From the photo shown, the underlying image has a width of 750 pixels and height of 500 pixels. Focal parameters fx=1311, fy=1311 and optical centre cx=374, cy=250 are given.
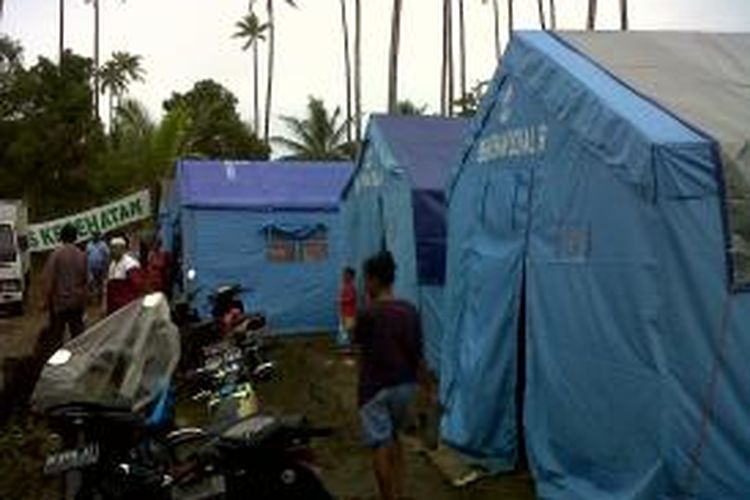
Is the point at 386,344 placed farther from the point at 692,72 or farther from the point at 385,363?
the point at 692,72

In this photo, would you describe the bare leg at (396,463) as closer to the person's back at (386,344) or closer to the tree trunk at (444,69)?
the person's back at (386,344)

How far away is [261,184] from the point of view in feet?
77.1

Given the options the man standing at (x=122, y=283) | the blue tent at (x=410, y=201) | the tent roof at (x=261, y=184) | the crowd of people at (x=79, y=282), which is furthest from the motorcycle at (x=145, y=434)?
the tent roof at (x=261, y=184)

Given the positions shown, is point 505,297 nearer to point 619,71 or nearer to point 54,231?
point 619,71

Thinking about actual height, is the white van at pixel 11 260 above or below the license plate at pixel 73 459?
above

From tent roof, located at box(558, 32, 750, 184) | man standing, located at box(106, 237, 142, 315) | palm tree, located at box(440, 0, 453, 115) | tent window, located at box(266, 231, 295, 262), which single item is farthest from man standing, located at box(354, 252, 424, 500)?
palm tree, located at box(440, 0, 453, 115)

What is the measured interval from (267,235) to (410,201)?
7079 mm

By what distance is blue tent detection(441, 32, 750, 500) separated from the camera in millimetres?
7953

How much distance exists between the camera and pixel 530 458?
10172 mm

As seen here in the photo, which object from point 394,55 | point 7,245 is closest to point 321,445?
point 7,245

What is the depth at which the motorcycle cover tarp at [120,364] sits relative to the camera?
25.0 feet

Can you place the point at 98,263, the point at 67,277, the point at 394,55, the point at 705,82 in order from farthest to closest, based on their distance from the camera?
the point at 394,55
the point at 98,263
the point at 67,277
the point at 705,82

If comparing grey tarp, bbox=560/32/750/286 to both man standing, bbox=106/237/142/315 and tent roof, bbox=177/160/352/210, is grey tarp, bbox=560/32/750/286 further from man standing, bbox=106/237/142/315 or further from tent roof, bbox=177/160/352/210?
tent roof, bbox=177/160/352/210

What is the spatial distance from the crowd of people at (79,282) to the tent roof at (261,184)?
147 cm
